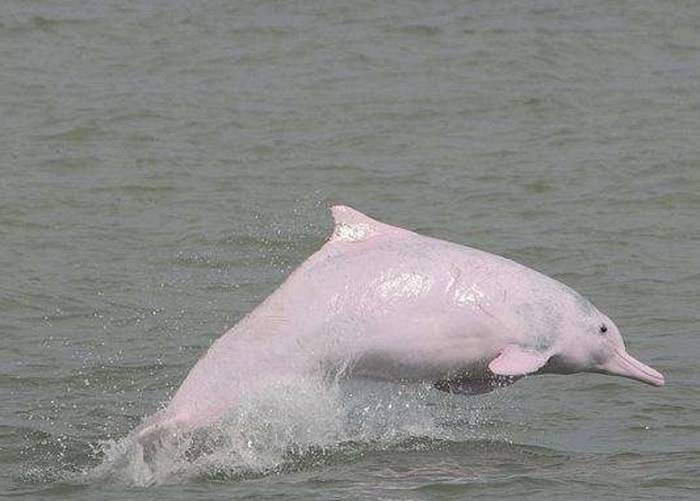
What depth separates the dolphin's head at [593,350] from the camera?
1201 cm

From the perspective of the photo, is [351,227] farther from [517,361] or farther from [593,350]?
[593,350]

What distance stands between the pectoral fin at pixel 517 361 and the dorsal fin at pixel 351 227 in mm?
1060

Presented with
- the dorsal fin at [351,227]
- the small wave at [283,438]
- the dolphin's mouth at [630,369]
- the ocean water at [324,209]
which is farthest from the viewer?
the dolphin's mouth at [630,369]

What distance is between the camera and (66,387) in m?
14.1

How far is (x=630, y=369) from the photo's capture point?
40.3 feet

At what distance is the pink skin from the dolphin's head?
1 cm

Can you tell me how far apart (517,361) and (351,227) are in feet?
4.40

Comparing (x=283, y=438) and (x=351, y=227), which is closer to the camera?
(x=351, y=227)

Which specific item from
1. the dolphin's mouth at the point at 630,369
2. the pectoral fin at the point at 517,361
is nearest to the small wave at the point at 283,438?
the pectoral fin at the point at 517,361

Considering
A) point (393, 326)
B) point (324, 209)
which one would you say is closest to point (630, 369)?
point (393, 326)

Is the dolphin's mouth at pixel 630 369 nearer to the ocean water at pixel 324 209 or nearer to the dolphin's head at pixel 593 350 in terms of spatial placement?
the dolphin's head at pixel 593 350

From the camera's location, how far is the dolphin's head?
1201 centimetres

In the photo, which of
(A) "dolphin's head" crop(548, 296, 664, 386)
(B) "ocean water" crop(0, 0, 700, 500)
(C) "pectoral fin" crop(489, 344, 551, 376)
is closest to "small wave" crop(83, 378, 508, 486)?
(B) "ocean water" crop(0, 0, 700, 500)

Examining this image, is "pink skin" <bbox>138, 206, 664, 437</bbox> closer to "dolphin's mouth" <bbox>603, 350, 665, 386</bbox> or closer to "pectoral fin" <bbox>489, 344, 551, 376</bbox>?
"pectoral fin" <bbox>489, 344, 551, 376</bbox>
